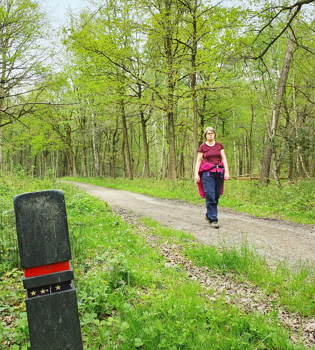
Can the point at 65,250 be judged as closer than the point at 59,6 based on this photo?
Yes

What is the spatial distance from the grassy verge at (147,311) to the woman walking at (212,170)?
72.8 inches

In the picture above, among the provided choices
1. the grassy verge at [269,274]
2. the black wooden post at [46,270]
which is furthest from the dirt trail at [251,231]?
the black wooden post at [46,270]

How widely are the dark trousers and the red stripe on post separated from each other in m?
4.52

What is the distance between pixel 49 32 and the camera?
10578 millimetres

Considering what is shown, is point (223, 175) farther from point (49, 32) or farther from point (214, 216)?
point (49, 32)

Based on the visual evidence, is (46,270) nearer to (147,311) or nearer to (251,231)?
(147,311)

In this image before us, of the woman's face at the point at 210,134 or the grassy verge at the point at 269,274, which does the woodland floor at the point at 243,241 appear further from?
the woman's face at the point at 210,134

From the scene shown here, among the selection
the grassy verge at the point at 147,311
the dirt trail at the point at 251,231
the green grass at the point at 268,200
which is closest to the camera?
the grassy verge at the point at 147,311

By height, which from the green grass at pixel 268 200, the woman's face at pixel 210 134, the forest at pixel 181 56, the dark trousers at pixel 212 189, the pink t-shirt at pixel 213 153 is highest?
the forest at pixel 181 56

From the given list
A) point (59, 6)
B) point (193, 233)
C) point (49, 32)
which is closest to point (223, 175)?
point (193, 233)

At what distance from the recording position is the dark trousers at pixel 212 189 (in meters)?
5.56

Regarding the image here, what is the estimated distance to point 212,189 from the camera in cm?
555

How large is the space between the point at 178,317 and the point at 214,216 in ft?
11.9

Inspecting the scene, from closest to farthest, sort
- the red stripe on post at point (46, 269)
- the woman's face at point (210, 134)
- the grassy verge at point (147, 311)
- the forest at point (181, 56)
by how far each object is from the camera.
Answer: the red stripe on post at point (46, 269)
the grassy verge at point (147, 311)
the woman's face at point (210, 134)
the forest at point (181, 56)
